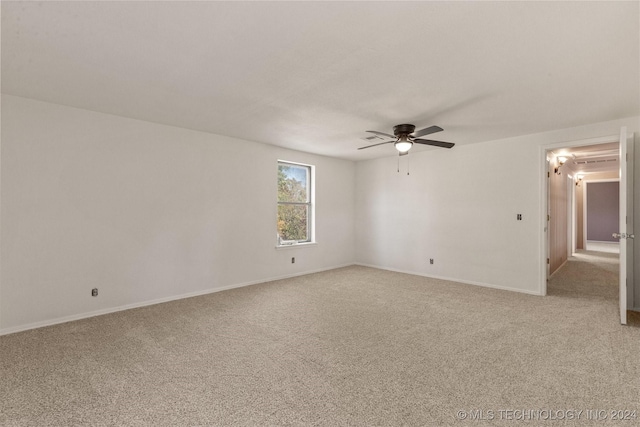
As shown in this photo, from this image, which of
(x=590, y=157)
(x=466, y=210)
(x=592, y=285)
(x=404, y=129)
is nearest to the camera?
(x=404, y=129)

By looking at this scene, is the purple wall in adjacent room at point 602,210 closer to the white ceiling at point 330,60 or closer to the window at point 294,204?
the white ceiling at point 330,60

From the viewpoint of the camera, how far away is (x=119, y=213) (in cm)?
380

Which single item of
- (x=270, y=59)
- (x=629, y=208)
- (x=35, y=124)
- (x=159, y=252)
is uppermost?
(x=270, y=59)

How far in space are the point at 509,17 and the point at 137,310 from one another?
180 inches

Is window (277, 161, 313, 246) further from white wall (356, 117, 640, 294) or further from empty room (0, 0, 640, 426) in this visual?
white wall (356, 117, 640, 294)

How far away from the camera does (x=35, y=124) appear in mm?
3250

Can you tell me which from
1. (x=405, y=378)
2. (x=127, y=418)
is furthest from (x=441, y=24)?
(x=127, y=418)

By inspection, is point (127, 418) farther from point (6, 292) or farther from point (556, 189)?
point (556, 189)

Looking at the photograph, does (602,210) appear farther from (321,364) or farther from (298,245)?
(321,364)

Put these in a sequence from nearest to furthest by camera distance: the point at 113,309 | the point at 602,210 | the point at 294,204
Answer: the point at 113,309 → the point at 294,204 → the point at 602,210


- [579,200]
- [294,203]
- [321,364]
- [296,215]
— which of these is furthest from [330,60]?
[579,200]

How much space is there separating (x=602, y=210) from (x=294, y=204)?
11988 mm

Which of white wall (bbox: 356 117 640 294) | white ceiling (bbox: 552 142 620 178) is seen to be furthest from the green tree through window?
white ceiling (bbox: 552 142 620 178)

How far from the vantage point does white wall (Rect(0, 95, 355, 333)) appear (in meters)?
3.19
